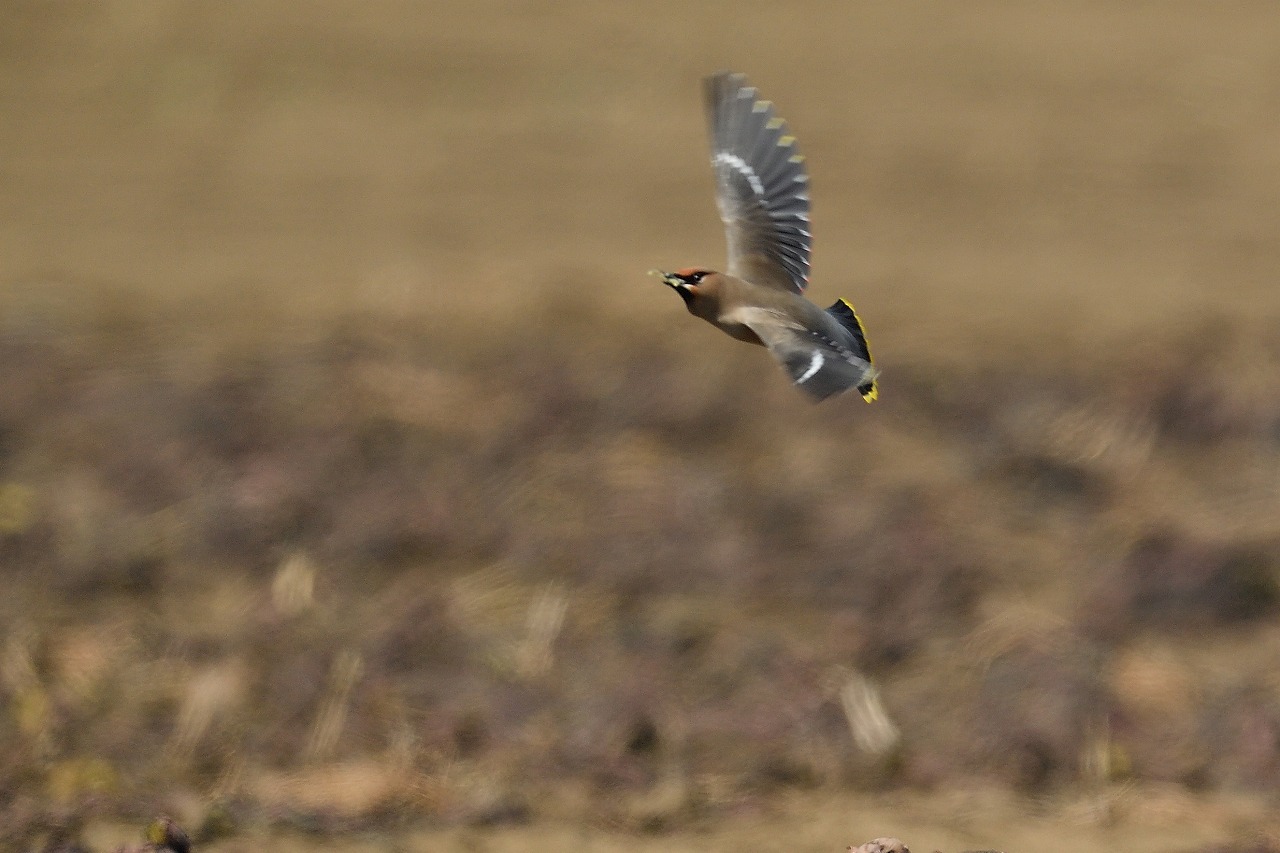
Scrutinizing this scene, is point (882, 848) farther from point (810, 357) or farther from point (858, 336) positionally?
point (858, 336)

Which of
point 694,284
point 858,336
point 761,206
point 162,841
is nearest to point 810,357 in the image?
point 694,284

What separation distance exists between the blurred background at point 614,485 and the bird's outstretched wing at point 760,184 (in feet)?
6.50

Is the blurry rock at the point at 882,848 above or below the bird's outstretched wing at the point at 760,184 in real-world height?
below

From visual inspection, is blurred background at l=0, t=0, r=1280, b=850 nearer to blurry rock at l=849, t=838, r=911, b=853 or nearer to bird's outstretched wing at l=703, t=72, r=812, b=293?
blurry rock at l=849, t=838, r=911, b=853

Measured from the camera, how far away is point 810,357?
16.9 feet

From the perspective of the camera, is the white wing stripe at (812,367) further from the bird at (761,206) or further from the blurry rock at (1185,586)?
the blurry rock at (1185,586)

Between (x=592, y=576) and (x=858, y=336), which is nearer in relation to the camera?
(x=858, y=336)

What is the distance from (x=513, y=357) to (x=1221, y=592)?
124 inches

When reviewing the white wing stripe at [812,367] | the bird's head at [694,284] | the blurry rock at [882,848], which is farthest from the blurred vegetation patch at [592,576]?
the white wing stripe at [812,367]

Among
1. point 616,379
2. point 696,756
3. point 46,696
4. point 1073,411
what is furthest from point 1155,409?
point 46,696

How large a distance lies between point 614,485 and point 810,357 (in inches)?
129

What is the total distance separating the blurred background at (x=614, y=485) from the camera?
7.11m

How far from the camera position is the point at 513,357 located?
30.0ft

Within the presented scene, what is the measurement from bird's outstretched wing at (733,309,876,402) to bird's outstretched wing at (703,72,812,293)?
66 centimetres
